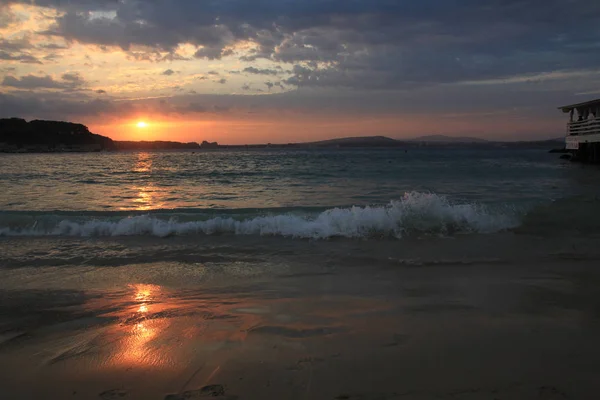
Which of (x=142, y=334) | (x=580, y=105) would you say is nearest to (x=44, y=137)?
(x=580, y=105)

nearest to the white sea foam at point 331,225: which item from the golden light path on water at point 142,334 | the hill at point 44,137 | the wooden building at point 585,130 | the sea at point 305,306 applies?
the sea at point 305,306

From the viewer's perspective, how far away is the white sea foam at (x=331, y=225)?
9.94 meters

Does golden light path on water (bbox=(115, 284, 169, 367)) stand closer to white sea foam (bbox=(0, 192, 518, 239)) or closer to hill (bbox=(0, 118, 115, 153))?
white sea foam (bbox=(0, 192, 518, 239))

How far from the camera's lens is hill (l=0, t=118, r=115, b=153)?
10675 centimetres

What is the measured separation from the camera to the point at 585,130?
114ft

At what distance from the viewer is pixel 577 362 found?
348cm

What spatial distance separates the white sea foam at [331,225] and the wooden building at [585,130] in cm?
2751

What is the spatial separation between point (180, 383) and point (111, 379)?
1.86 feet

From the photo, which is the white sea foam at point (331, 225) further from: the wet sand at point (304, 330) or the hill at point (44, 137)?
the hill at point (44, 137)

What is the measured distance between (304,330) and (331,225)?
234 inches

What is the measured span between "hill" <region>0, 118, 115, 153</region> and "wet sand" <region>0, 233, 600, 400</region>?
11727cm

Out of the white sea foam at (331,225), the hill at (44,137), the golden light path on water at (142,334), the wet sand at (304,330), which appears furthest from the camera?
the hill at (44,137)

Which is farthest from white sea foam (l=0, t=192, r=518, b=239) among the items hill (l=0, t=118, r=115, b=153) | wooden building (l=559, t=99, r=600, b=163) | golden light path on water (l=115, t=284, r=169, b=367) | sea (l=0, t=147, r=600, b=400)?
hill (l=0, t=118, r=115, b=153)

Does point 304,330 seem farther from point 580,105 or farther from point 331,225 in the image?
point 580,105
